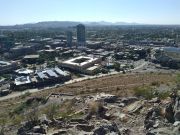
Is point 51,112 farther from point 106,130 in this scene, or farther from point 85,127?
point 106,130

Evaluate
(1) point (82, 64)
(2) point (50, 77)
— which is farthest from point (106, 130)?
(1) point (82, 64)

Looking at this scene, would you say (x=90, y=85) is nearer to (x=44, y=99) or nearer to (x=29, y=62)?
(x=44, y=99)

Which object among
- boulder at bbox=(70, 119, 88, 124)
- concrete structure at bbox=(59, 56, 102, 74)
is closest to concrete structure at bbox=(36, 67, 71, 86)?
concrete structure at bbox=(59, 56, 102, 74)

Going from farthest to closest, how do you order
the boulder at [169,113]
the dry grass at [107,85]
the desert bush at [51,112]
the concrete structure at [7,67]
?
the concrete structure at [7,67] → the dry grass at [107,85] → the desert bush at [51,112] → the boulder at [169,113]

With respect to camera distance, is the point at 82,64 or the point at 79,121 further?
the point at 82,64

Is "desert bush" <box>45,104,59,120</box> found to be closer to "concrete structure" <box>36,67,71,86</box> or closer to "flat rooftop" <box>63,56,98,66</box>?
"concrete structure" <box>36,67,71,86</box>

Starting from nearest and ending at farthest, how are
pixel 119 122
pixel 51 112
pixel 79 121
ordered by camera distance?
1. pixel 119 122
2. pixel 79 121
3. pixel 51 112

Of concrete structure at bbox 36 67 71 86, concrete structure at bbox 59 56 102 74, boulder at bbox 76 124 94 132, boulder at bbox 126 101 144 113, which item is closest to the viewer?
boulder at bbox 76 124 94 132

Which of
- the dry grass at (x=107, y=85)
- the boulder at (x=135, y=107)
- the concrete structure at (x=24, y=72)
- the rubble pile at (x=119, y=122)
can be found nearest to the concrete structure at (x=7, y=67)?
the concrete structure at (x=24, y=72)


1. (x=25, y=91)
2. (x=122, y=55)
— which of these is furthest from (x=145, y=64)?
(x=25, y=91)

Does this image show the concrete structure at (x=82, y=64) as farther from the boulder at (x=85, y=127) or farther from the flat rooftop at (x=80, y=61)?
the boulder at (x=85, y=127)

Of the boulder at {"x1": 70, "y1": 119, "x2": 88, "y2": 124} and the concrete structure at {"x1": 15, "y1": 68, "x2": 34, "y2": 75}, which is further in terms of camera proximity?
the concrete structure at {"x1": 15, "y1": 68, "x2": 34, "y2": 75}
